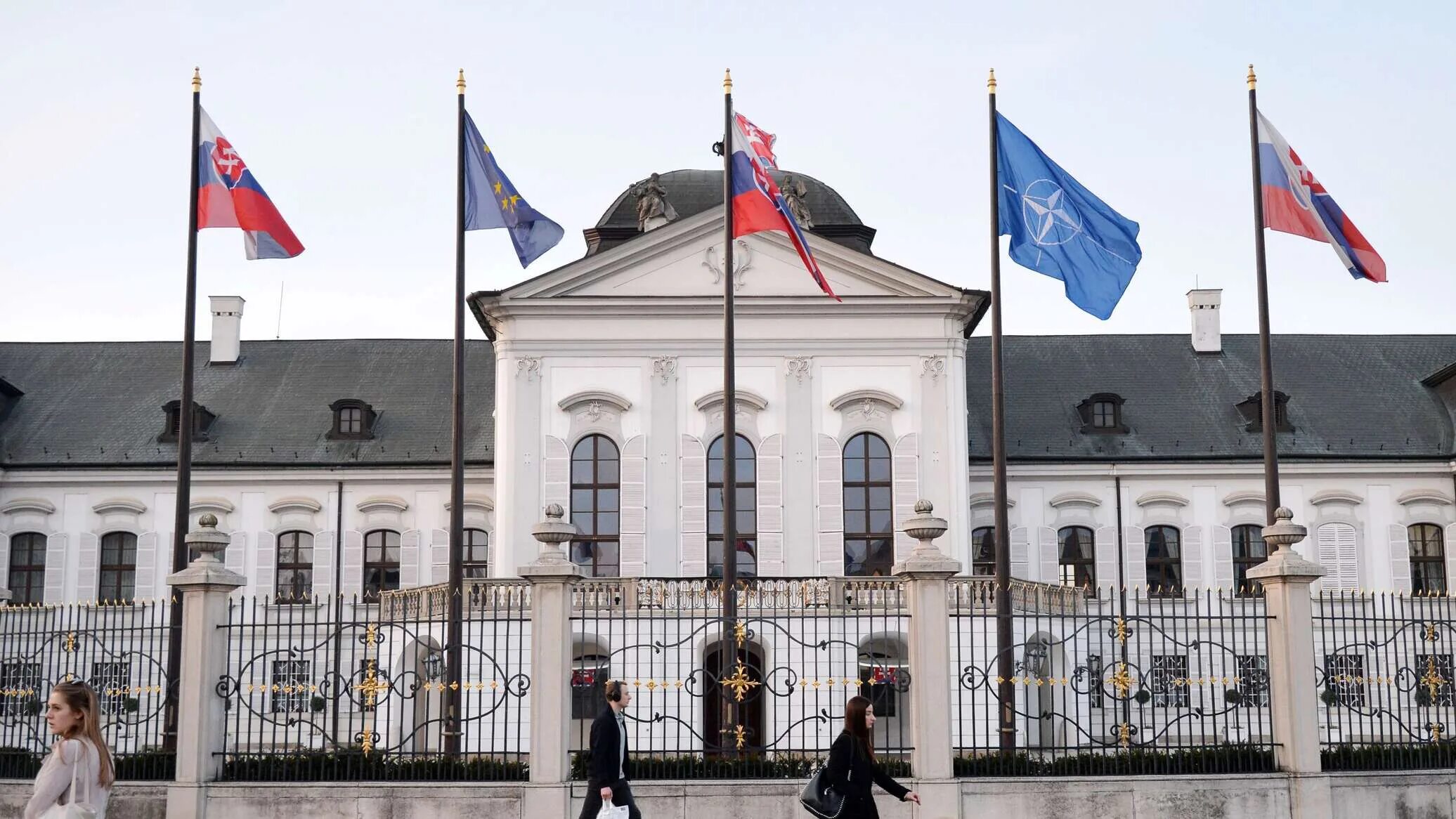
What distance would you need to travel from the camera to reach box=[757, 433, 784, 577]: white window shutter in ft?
102

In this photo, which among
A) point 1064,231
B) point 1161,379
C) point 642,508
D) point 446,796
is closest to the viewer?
point 446,796

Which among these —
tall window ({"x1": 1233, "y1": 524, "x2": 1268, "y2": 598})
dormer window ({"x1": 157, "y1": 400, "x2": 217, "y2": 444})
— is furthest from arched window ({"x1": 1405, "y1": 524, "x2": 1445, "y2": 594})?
dormer window ({"x1": 157, "y1": 400, "x2": 217, "y2": 444})

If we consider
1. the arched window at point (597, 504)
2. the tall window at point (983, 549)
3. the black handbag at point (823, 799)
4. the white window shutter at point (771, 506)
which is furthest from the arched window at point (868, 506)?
the black handbag at point (823, 799)

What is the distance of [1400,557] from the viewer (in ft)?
117

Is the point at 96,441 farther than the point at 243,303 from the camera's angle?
No

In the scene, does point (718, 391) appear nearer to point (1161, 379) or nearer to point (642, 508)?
point (642, 508)

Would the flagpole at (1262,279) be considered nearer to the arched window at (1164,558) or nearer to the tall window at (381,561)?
the arched window at (1164,558)

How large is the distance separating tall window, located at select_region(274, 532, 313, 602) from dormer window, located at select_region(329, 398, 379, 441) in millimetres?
2459

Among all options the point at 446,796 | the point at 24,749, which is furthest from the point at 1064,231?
the point at 24,749

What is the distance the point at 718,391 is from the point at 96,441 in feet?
49.6

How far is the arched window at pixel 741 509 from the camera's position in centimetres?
3134

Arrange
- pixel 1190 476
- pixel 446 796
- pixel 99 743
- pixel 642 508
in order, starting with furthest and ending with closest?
pixel 1190 476 → pixel 642 508 → pixel 446 796 → pixel 99 743

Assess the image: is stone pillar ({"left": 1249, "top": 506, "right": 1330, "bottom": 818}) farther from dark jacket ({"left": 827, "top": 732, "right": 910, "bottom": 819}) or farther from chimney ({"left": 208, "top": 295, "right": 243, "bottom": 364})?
chimney ({"left": 208, "top": 295, "right": 243, "bottom": 364})

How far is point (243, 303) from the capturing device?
133ft
